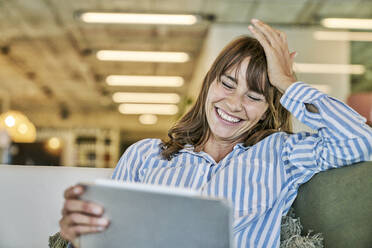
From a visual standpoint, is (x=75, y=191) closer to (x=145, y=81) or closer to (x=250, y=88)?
(x=250, y=88)

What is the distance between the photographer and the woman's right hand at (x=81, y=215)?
77cm

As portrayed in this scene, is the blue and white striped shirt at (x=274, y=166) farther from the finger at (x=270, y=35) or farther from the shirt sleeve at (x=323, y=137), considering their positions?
the finger at (x=270, y=35)

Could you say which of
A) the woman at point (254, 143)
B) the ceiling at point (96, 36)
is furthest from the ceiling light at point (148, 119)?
the woman at point (254, 143)

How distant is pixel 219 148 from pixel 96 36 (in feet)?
16.8

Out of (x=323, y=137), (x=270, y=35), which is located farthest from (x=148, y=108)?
(x=323, y=137)

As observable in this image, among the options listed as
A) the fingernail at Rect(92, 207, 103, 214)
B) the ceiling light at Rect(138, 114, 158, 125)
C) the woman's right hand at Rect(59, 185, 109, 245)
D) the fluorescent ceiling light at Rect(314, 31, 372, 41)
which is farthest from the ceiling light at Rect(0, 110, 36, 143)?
the ceiling light at Rect(138, 114, 158, 125)

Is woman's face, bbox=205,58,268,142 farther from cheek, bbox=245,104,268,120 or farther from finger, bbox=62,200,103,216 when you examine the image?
finger, bbox=62,200,103,216

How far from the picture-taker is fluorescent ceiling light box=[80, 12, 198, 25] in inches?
208

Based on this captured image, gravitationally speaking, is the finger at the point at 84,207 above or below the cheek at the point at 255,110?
below

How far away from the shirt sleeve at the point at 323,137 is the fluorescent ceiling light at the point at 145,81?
24.5 ft

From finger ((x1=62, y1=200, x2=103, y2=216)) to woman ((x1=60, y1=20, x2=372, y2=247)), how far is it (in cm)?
50

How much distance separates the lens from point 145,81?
8.91 metres

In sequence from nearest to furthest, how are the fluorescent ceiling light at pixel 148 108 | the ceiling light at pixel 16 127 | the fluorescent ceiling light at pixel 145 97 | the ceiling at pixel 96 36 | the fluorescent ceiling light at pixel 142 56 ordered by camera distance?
the ceiling at pixel 96 36
the ceiling light at pixel 16 127
the fluorescent ceiling light at pixel 142 56
the fluorescent ceiling light at pixel 145 97
the fluorescent ceiling light at pixel 148 108

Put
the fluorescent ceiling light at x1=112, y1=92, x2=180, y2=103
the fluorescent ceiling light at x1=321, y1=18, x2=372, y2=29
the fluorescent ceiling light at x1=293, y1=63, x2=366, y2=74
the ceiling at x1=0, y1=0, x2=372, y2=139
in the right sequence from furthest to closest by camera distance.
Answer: the fluorescent ceiling light at x1=112, y1=92, x2=180, y2=103
the fluorescent ceiling light at x1=293, y1=63, x2=366, y2=74
the fluorescent ceiling light at x1=321, y1=18, x2=372, y2=29
the ceiling at x1=0, y1=0, x2=372, y2=139
